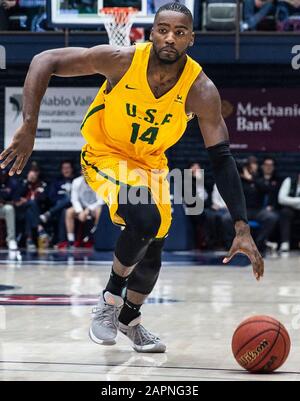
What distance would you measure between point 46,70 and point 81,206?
455 inches

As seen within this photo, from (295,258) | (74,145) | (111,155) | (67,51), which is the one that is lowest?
(295,258)

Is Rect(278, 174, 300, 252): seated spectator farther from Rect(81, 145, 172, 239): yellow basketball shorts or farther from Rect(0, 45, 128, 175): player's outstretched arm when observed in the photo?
Rect(0, 45, 128, 175): player's outstretched arm

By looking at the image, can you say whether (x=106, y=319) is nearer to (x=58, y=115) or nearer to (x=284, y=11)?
(x=284, y=11)

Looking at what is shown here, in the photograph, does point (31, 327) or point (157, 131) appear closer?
point (157, 131)

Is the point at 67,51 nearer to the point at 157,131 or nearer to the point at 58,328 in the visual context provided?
the point at 157,131

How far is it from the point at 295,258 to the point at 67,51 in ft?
34.3

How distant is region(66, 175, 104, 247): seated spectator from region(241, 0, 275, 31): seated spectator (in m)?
4.00

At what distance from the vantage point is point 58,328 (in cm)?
743

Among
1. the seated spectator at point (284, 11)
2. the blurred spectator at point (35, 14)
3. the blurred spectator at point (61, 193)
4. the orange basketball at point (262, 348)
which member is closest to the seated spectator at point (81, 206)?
the blurred spectator at point (61, 193)

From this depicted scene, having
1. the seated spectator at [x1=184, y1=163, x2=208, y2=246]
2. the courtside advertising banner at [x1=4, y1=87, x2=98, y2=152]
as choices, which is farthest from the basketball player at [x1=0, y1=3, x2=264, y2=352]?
the courtside advertising banner at [x1=4, y1=87, x2=98, y2=152]

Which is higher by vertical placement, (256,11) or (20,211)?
(256,11)

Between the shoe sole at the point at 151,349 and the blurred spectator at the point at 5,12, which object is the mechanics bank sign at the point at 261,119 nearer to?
the blurred spectator at the point at 5,12

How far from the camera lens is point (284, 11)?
685 inches
